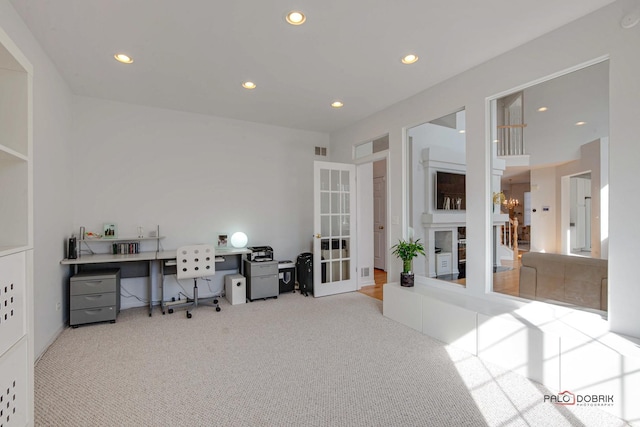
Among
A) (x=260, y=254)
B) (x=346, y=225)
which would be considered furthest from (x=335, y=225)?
(x=260, y=254)

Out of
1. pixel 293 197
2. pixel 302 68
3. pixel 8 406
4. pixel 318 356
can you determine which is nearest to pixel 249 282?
pixel 293 197

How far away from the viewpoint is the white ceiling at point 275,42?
7.38 ft

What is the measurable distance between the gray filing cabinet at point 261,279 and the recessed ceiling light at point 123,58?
280 centimetres

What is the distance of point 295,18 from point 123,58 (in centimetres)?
184

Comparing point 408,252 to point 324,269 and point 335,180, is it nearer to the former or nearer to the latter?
point 324,269

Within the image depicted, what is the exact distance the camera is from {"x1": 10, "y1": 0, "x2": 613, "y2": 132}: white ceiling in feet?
7.38

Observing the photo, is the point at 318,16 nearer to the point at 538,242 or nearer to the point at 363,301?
the point at 538,242

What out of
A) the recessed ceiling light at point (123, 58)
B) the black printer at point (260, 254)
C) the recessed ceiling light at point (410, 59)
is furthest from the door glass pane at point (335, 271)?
the recessed ceiling light at point (123, 58)

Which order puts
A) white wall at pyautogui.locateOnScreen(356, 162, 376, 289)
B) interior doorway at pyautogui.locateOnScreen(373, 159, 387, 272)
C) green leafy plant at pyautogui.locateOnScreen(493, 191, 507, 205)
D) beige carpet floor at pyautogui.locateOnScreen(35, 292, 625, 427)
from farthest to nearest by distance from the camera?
1. interior doorway at pyautogui.locateOnScreen(373, 159, 387, 272)
2. white wall at pyautogui.locateOnScreen(356, 162, 376, 289)
3. green leafy plant at pyautogui.locateOnScreen(493, 191, 507, 205)
4. beige carpet floor at pyautogui.locateOnScreen(35, 292, 625, 427)

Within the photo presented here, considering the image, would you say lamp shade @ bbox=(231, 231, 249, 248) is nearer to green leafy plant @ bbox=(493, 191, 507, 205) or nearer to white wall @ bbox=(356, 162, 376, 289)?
white wall @ bbox=(356, 162, 376, 289)

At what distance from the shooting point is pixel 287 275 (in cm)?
480

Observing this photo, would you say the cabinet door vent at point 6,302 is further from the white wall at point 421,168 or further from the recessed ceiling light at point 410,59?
the white wall at point 421,168

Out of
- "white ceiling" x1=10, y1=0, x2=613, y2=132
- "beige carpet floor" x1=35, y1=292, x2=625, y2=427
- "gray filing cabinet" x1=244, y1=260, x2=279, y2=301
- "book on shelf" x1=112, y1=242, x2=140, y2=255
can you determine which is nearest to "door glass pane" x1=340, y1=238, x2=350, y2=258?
"gray filing cabinet" x1=244, y1=260, x2=279, y2=301

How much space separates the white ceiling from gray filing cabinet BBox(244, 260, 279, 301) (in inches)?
92.9
